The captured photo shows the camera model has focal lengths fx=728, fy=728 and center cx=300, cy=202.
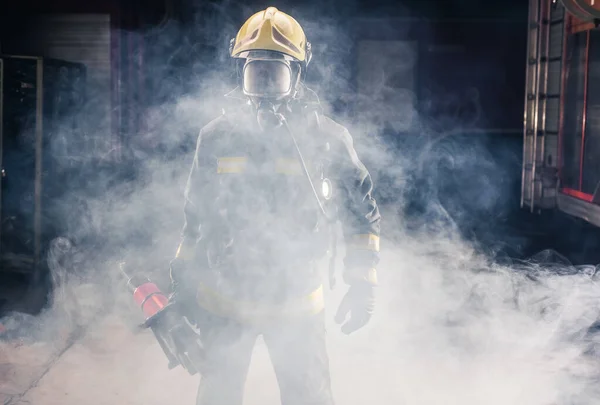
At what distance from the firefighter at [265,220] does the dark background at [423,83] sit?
6461 millimetres

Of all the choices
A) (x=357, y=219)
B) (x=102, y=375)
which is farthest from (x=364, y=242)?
(x=102, y=375)

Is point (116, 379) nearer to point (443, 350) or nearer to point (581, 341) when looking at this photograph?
point (443, 350)

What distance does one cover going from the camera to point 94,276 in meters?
6.62

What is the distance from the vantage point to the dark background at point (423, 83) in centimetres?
981

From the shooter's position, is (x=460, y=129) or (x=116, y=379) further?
(x=460, y=129)

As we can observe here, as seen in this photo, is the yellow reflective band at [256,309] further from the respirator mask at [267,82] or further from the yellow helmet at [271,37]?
the yellow helmet at [271,37]

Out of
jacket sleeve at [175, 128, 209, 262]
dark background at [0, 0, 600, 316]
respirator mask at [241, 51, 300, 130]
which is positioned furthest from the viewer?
dark background at [0, 0, 600, 316]

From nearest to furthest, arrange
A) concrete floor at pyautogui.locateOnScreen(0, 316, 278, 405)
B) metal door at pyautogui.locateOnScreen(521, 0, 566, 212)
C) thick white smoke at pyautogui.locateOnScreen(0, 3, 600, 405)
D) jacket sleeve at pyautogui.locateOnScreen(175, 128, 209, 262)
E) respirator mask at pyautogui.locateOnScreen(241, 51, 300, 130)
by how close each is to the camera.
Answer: respirator mask at pyautogui.locateOnScreen(241, 51, 300, 130) → jacket sleeve at pyautogui.locateOnScreen(175, 128, 209, 262) → concrete floor at pyautogui.locateOnScreen(0, 316, 278, 405) → thick white smoke at pyautogui.locateOnScreen(0, 3, 600, 405) → metal door at pyautogui.locateOnScreen(521, 0, 566, 212)

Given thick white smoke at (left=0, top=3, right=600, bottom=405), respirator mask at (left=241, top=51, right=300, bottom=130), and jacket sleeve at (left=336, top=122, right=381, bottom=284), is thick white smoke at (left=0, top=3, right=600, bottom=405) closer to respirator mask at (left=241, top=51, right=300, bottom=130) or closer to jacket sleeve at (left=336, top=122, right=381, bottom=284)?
jacket sleeve at (left=336, top=122, right=381, bottom=284)

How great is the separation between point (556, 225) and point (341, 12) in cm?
460

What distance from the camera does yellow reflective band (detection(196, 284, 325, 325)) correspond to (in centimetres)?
303

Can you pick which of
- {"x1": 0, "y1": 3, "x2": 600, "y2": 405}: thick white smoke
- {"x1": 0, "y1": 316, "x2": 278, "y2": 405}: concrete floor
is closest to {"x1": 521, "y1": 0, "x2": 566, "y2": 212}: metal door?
{"x1": 0, "y1": 3, "x2": 600, "y2": 405}: thick white smoke

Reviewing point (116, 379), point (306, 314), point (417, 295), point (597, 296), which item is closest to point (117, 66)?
point (417, 295)

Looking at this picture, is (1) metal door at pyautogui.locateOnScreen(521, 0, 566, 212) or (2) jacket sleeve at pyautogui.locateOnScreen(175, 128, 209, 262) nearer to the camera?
(2) jacket sleeve at pyautogui.locateOnScreen(175, 128, 209, 262)
